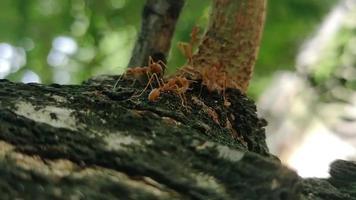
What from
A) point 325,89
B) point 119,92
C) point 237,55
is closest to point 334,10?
point 325,89

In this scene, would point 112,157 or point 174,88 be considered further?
point 174,88

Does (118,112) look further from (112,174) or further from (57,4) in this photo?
(57,4)

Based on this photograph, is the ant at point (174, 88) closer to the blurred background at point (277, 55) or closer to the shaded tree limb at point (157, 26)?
the shaded tree limb at point (157, 26)

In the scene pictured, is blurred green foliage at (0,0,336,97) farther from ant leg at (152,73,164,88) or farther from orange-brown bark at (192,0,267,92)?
ant leg at (152,73,164,88)

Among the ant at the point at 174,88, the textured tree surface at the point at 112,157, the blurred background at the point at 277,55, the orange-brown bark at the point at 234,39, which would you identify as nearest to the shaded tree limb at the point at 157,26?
the orange-brown bark at the point at 234,39

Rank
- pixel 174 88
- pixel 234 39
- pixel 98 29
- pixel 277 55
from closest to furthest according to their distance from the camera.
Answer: pixel 174 88 < pixel 234 39 < pixel 98 29 < pixel 277 55

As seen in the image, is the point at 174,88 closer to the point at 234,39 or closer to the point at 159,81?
the point at 159,81

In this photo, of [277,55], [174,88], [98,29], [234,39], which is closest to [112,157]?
[174,88]
